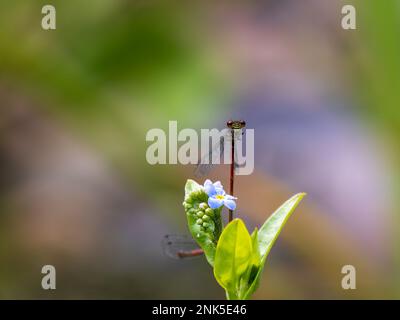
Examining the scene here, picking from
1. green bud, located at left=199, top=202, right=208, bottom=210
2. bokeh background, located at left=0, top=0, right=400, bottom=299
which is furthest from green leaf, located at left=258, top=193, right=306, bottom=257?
bokeh background, located at left=0, top=0, right=400, bottom=299

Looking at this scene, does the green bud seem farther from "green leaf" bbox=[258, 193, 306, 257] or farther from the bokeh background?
the bokeh background

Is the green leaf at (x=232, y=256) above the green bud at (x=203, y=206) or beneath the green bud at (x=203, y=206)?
beneath

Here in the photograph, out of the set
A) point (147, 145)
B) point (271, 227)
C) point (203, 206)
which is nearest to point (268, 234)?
point (271, 227)

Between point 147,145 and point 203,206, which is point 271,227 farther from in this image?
point 147,145

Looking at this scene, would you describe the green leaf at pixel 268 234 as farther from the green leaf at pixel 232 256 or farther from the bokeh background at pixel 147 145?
the bokeh background at pixel 147 145

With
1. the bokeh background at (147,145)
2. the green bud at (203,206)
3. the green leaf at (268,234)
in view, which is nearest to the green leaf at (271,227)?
the green leaf at (268,234)

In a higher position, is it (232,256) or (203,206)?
(203,206)
